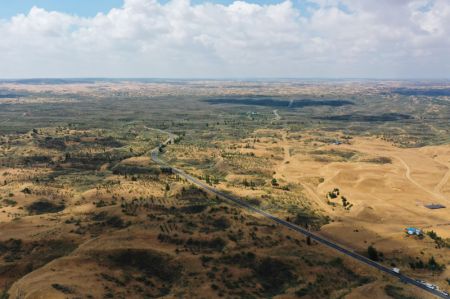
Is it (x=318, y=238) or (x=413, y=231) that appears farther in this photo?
(x=413, y=231)

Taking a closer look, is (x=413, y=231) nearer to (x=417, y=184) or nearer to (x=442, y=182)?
(x=417, y=184)

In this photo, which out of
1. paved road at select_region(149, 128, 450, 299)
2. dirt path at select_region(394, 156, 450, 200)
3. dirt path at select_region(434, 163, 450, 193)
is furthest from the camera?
dirt path at select_region(434, 163, 450, 193)

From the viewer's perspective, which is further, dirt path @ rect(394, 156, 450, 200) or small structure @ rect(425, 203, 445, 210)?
dirt path @ rect(394, 156, 450, 200)

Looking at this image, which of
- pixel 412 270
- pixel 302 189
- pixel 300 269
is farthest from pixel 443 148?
pixel 300 269

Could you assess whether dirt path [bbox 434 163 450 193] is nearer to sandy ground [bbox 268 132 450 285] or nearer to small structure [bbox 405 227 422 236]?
sandy ground [bbox 268 132 450 285]

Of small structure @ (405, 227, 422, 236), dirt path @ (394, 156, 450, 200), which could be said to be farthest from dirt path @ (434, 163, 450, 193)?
small structure @ (405, 227, 422, 236)

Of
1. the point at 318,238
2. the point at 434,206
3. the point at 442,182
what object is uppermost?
the point at 318,238

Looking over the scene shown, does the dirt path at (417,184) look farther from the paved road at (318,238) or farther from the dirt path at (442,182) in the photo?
the paved road at (318,238)

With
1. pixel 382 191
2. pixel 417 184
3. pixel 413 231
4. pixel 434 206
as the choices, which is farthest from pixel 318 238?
pixel 417 184

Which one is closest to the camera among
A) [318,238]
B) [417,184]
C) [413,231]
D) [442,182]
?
[318,238]

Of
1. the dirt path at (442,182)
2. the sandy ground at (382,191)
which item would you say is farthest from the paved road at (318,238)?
the dirt path at (442,182)

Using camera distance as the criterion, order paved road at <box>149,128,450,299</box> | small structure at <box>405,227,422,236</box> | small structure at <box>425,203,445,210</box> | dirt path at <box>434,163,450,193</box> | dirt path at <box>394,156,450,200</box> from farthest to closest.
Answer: dirt path at <box>434,163,450,193</box>, dirt path at <box>394,156,450,200</box>, small structure at <box>425,203,445,210</box>, small structure at <box>405,227,422,236</box>, paved road at <box>149,128,450,299</box>
